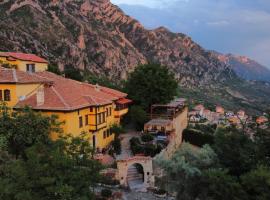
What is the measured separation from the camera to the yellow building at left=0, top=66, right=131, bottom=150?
111 ft

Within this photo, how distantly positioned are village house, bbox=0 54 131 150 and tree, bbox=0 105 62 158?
1.57 meters

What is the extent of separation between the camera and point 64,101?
Result: 34312mm

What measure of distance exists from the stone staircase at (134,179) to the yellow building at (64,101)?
5.72m

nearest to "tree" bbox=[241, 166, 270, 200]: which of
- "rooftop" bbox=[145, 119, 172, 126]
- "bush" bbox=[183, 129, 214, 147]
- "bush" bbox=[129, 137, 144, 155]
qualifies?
"bush" bbox=[129, 137, 144, 155]

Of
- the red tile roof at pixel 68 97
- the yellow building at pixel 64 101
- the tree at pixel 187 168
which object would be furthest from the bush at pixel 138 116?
the tree at pixel 187 168

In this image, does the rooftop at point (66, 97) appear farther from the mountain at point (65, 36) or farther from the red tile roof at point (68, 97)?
the mountain at point (65, 36)

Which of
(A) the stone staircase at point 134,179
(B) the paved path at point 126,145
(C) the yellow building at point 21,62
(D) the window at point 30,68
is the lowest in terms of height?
(A) the stone staircase at point 134,179

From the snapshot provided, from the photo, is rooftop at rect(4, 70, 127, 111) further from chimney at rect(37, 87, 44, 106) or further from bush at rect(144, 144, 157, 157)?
bush at rect(144, 144, 157, 157)

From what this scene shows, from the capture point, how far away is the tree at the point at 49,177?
783 inches

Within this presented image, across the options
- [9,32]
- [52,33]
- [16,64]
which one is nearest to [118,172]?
[16,64]

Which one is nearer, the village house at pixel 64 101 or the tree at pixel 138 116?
the village house at pixel 64 101

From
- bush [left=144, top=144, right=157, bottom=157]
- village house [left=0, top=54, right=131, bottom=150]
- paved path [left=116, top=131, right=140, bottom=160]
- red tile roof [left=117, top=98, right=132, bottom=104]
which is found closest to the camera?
village house [left=0, top=54, right=131, bottom=150]

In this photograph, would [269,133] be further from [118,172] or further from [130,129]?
[130,129]

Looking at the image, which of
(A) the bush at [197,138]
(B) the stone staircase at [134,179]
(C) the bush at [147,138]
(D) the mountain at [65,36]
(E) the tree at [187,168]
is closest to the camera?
(E) the tree at [187,168]
